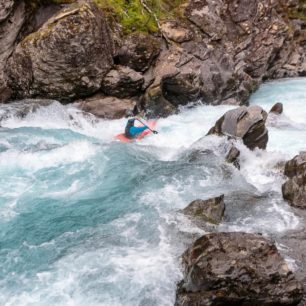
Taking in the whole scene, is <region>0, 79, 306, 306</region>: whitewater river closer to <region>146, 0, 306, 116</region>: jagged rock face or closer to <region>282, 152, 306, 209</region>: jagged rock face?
<region>282, 152, 306, 209</region>: jagged rock face

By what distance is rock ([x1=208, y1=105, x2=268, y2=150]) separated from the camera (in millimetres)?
12992

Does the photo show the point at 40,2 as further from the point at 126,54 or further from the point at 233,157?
the point at 233,157

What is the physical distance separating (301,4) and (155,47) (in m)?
11.8

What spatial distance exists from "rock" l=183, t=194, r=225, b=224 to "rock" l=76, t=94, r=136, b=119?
7.47 meters

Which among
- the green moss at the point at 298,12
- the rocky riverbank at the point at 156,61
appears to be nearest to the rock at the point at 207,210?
the rocky riverbank at the point at 156,61

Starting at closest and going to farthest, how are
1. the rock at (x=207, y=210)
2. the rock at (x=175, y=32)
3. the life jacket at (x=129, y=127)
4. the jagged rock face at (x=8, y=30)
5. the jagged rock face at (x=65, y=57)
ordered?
the rock at (x=207, y=210), the life jacket at (x=129, y=127), the jagged rock face at (x=65, y=57), the jagged rock face at (x=8, y=30), the rock at (x=175, y=32)

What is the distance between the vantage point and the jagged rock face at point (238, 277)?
21.3ft

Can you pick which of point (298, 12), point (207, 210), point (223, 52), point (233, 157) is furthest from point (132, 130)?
point (298, 12)

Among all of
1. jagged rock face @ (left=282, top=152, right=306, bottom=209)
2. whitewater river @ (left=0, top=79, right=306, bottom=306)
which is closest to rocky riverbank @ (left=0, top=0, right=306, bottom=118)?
whitewater river @ (left=0, top=79, right=306, bottom=306)

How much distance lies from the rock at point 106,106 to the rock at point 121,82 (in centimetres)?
28

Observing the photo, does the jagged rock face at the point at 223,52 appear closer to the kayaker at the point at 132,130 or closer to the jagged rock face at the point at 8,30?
the kayaker at the point at 132,130

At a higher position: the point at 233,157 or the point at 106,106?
the point at 106,106

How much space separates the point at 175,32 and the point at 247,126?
6934 mm

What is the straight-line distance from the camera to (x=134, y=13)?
59.1ft
